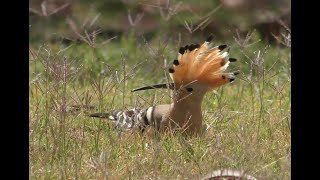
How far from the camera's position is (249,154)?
287cm

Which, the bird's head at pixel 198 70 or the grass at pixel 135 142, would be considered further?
the bird's head at pixel 198 70

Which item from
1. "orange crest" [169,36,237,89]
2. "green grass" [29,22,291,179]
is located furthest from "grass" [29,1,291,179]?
"orange crest" [169,36,237,89]

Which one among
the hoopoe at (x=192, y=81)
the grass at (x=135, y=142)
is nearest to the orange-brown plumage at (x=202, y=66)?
the hoopoe at (x=192, y=81)

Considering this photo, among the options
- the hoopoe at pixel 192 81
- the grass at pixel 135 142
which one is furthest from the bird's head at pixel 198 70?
the grass at pixel 135 142

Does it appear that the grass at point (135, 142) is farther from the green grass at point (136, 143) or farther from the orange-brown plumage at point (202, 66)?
the orange-brown plumage at point (202, 66)

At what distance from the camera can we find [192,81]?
337 cm

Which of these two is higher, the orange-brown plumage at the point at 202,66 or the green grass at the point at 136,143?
the orange-brown plumage at the point at 202,66

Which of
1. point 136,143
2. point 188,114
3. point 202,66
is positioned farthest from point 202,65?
point 136,143

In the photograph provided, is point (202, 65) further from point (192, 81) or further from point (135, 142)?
point (135, 142)

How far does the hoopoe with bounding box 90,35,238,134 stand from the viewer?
3.34 metres

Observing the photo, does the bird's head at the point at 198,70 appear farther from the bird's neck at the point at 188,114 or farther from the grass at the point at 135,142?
the grass at the point at 135,142

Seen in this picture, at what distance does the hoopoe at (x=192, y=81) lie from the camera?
11.0ft

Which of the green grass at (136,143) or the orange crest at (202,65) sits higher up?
the orange crest at (202,65)
